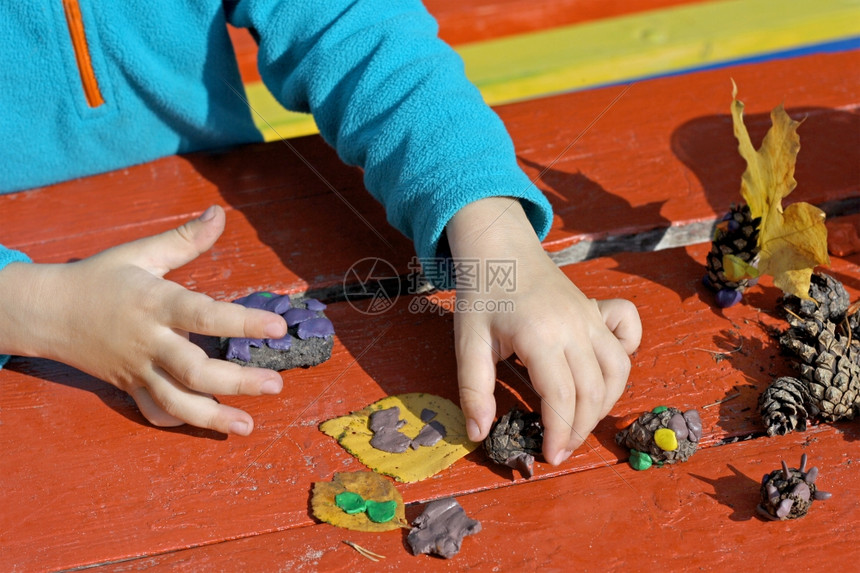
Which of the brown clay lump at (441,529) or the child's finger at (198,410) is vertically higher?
the child's finger at (198,410)

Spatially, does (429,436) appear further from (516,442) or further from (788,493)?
(788,493)

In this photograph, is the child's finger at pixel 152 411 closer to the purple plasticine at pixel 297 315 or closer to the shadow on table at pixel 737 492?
the purple plasticine at pixel 297 315

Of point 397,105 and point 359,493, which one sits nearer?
point 359,493

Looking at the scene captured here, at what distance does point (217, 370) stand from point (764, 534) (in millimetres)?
785

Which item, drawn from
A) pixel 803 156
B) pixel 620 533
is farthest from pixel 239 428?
pixel 803 156

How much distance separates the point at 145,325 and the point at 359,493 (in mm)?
433

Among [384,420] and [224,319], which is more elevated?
[224,319]

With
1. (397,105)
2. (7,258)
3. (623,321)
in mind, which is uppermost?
(397,105)

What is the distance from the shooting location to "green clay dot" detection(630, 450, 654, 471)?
1029mm

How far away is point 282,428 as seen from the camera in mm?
1117

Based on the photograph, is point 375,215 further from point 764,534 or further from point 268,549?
point 764,534

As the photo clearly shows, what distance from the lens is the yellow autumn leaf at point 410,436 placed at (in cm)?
106

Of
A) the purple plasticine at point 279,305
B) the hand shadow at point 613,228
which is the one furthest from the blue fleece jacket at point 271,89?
the purple plasticine at point 279,305

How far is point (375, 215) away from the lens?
1517mm
